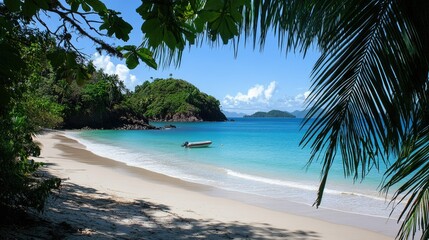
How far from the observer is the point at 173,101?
381ft

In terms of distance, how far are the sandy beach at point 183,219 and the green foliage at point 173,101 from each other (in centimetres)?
10015

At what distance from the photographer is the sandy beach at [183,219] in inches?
193

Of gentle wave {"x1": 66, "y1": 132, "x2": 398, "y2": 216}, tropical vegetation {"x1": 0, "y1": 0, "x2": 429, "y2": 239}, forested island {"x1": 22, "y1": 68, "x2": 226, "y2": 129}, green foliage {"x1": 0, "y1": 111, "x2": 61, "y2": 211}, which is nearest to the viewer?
tropical vegetation {"x1": 0, "y1": 0, "x2": 429, "y2": 239}

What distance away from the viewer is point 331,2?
1710 mm

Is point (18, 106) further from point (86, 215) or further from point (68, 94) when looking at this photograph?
point (68, 94)

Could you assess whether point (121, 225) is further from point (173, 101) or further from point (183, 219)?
point (173, 101)

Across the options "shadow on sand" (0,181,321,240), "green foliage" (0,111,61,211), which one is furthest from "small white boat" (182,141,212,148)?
"green foliage" (0,111,61,211)

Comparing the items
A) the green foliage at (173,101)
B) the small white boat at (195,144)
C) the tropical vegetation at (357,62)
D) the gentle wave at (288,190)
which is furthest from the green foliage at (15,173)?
the green foliage at (173,101)

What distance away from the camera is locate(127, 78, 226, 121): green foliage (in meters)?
114

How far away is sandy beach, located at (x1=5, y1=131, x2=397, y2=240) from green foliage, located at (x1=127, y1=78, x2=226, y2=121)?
100152 mm

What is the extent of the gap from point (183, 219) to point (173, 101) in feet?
362

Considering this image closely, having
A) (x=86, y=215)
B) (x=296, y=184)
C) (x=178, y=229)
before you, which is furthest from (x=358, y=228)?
(x=296, y=184)

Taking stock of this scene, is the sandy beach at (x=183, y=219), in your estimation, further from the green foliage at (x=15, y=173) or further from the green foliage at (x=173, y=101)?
the green foliage at (x=173, y=101)

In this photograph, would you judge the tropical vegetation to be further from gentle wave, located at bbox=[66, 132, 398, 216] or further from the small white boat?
the small white boat
